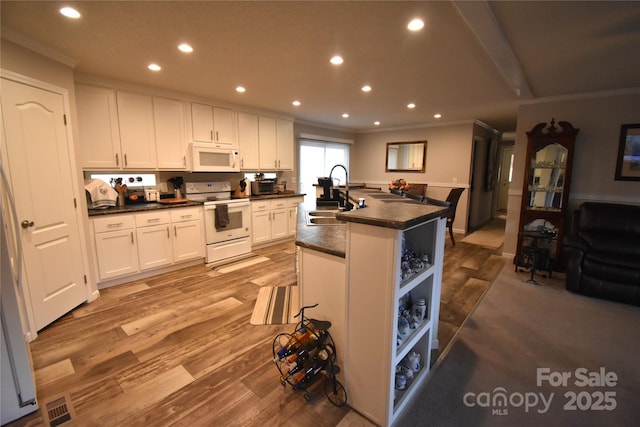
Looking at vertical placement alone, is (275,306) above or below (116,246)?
below

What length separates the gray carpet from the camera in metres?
1.64

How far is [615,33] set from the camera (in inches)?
82.2

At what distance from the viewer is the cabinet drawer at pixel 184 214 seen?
3721 mm

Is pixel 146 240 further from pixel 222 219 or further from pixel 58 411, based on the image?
pixel 58 411

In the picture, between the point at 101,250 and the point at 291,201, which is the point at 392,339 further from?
the point at 291,201

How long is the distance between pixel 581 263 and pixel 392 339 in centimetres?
305

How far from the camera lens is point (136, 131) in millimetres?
3557

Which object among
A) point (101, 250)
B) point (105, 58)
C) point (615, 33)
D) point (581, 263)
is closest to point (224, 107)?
point (105, 58)

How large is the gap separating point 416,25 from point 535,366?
8.50ft

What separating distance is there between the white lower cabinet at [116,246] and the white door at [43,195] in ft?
0.99

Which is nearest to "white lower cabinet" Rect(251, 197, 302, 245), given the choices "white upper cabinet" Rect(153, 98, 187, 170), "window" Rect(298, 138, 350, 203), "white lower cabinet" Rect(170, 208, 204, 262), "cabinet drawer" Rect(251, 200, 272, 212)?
"cabinet drawer" Rect(251, 200, 272, 212)

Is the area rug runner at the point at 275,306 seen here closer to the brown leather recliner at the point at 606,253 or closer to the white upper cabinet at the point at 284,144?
the white upper cabinet at the point at 284,144

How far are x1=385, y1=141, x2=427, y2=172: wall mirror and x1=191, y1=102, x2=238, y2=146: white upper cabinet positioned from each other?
401 cm

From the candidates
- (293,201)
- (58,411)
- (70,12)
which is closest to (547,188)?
(293,201)
